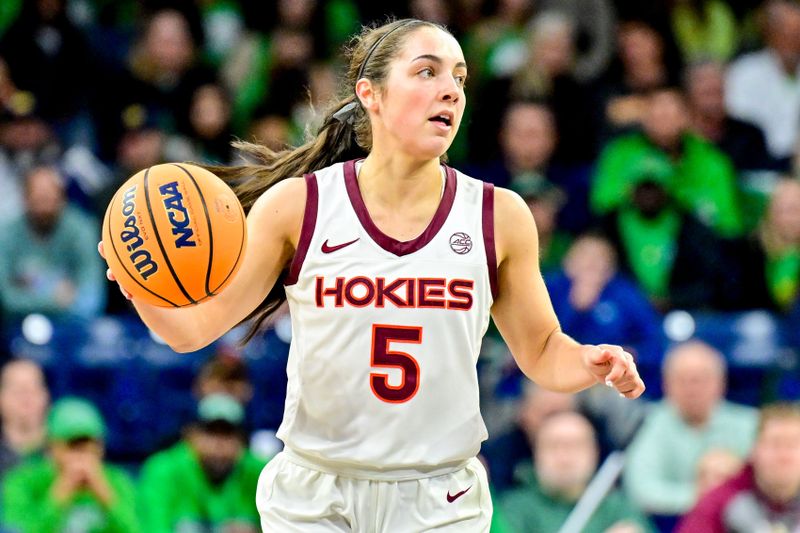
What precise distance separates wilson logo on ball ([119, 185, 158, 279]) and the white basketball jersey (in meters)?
0.40

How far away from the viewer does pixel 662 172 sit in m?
8.28

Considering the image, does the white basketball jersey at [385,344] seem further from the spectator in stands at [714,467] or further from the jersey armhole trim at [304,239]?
the spectator in stands at [714,467]

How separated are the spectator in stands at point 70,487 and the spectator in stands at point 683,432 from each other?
7.90 feet

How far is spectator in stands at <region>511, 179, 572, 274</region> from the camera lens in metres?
7.87

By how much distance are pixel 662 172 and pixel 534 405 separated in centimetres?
237

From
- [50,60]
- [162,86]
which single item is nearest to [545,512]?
[162,86]

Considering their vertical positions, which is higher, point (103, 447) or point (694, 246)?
point (694, 246)

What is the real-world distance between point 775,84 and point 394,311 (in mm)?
6366

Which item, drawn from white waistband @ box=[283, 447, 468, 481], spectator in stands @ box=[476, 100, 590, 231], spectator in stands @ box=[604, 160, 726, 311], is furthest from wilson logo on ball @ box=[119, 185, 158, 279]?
spectator in stands @ box=[476, 100, 590, 231]

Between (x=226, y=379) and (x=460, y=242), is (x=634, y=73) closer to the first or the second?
(x=226, y=379)

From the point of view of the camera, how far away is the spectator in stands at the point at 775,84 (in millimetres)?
9273

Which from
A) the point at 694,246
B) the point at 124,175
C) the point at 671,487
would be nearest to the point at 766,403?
the point at 671,487

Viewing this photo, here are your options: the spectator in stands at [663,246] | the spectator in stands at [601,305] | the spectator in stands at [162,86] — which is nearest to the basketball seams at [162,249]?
the spectator in stands at [601,305]

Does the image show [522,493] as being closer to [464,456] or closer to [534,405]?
[534,405]
